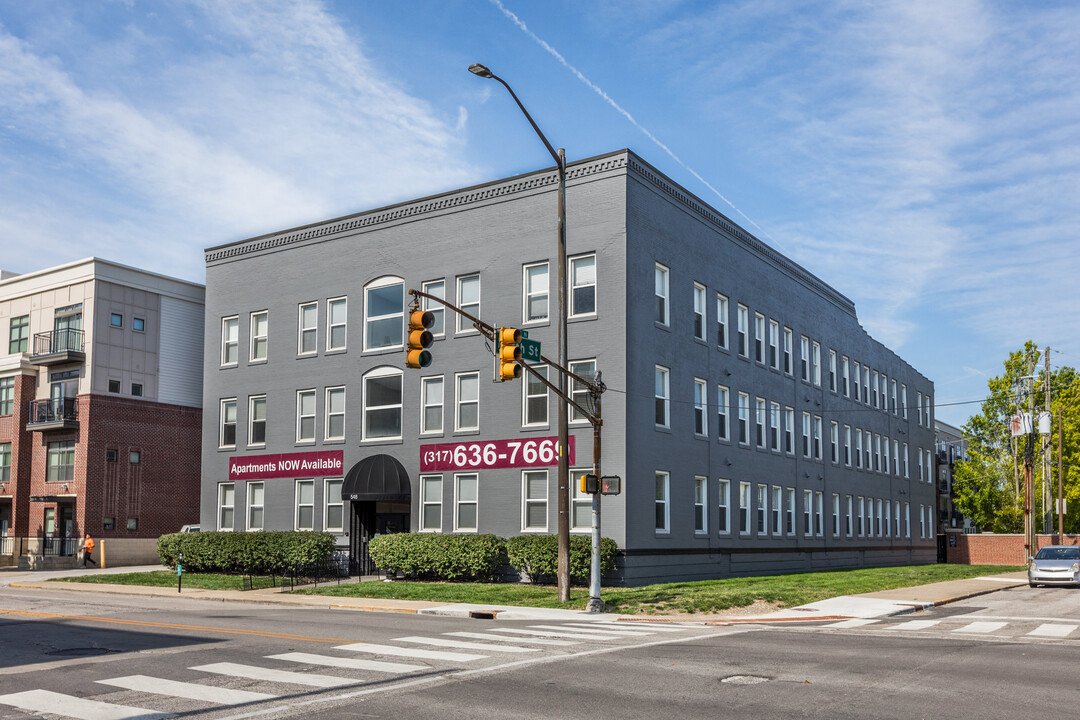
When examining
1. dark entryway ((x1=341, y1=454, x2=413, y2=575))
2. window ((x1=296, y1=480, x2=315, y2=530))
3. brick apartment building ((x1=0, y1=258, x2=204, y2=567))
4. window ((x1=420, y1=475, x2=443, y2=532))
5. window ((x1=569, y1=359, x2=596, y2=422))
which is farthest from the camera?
brick apartment building ((x1=0, y1=258, x2=204, y2=567))

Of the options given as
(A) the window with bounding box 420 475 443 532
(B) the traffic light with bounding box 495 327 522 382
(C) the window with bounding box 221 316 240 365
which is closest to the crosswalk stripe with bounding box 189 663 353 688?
(B) the traffic light with bounding box 495 327 522 382

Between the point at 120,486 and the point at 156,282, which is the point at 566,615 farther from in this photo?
the point at 156,282

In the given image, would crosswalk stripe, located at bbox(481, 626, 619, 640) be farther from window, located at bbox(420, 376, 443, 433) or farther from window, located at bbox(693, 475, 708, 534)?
window, located at bbox(420, 376, 443, 433)

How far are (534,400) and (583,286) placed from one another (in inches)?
163

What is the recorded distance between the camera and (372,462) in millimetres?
36031

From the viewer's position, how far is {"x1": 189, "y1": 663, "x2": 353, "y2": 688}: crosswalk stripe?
39.8ft

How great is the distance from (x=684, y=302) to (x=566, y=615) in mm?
15216

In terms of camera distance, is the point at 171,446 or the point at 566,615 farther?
the point at 171,446

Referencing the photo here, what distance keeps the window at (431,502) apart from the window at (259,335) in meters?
10.2

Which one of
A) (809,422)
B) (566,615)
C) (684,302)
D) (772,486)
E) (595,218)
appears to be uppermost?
(595,218)

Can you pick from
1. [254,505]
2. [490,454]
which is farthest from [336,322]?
[490,454]

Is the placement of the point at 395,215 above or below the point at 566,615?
above

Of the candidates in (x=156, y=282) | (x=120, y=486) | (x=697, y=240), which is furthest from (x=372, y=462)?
(x=156, y=282)

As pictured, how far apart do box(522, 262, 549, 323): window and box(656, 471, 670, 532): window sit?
21.7 feet
